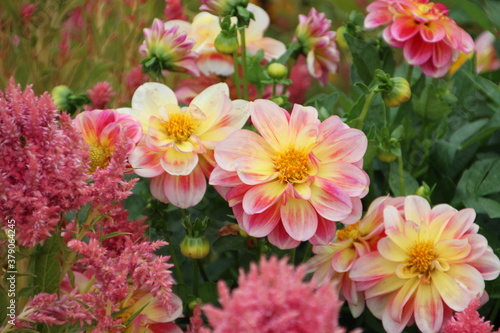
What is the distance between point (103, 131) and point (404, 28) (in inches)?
12.4

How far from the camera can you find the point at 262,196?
57 centimetres

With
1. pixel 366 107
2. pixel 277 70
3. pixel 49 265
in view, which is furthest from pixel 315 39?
pixel 49 265

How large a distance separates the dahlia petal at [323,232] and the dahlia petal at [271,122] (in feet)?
0.24

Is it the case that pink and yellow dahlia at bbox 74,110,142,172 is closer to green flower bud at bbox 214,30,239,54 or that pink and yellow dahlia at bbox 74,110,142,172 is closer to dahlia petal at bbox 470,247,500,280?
green flower bud at bbox 214,30,239,54

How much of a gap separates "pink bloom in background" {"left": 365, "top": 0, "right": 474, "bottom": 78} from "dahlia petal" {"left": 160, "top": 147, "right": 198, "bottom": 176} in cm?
25

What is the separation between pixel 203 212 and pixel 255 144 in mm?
177

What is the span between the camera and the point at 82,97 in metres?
0.75

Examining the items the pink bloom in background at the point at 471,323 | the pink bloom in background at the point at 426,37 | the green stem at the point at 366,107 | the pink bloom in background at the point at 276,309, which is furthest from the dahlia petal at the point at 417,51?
the pink bloom in background at the point at 276,309

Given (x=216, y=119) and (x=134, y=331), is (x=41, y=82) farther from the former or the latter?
(x=134, y=331)

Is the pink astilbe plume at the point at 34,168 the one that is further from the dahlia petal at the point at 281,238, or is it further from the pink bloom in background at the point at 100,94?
the pink bloom in background at the point at 100,94

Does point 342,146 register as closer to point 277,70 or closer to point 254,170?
point 254,170

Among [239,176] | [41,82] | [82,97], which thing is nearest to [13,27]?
[41,82]

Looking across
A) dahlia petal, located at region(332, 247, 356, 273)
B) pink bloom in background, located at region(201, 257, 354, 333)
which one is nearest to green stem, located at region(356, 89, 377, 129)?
dahlia petal, located at region(332, 247, 356, 273)

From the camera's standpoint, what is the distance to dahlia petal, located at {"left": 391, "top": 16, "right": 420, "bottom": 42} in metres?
0.74
